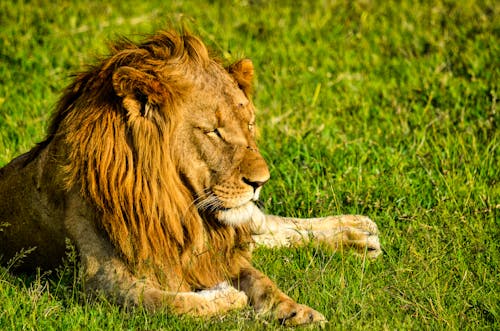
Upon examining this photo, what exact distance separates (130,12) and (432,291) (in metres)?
4.96

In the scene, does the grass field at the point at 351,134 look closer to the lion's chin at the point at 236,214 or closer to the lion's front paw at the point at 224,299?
the lion's front paw at the point at 224,299

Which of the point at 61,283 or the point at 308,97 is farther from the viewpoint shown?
the point at 308,97

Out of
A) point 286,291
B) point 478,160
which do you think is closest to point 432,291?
point 286,291

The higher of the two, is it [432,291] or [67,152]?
[67,152]

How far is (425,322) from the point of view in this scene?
359 cm

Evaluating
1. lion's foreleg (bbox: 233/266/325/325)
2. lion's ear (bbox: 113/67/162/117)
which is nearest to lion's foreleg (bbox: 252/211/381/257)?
lion's foreleg (bbox: 233/266/325/325)

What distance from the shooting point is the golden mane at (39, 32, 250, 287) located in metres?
3.72

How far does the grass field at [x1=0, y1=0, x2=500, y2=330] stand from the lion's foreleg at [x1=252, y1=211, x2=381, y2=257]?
92mm

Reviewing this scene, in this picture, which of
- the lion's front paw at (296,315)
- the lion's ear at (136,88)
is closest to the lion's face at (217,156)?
the lion's ear at (136,88)

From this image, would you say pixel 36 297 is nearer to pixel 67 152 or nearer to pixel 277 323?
pixel 67 152

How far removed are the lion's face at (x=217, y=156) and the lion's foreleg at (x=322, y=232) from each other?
643 millimetres

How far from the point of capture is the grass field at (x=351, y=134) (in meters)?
3.75

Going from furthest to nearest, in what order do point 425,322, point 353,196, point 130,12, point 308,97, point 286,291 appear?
point 130,12 → point 308,97 → point 353,196 → point 286,291 → point 425,322

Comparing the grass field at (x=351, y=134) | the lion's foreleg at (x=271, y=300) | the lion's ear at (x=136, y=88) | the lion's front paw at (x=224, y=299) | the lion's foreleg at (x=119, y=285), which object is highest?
the lion's ear at (x=136, y=88)
